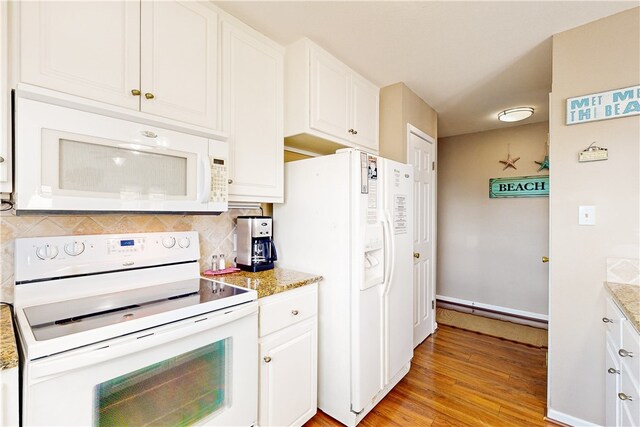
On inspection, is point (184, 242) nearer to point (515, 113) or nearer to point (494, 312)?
point (515, 113)

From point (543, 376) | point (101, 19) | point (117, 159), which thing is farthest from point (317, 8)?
point (543, 376)

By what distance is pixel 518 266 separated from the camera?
12.3ft

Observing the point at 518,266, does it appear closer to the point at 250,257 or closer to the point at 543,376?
the point at 543,376

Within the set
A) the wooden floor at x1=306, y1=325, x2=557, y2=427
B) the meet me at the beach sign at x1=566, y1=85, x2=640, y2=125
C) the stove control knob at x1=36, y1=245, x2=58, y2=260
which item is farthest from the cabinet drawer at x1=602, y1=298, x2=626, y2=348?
the stove control knob at x1=36, y1=245, x2=58, y2=260

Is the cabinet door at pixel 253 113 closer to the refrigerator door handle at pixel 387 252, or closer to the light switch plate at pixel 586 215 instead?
the refrigerator door handle at pixel 387 252

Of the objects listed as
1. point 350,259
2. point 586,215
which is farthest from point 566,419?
point 350,259

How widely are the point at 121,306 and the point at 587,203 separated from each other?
2.54m

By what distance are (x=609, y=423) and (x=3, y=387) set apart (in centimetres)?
260

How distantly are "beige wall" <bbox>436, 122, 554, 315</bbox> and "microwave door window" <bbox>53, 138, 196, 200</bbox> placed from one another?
12.8ft

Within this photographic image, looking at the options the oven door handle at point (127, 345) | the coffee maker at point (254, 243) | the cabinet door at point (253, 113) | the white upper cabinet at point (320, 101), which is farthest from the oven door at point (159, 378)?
the white upper cabinet at point (320, 101)

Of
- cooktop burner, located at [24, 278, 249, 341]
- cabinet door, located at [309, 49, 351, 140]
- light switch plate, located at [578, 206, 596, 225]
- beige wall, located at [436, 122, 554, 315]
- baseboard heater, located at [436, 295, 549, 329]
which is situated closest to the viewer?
cooktop burner, located at [24, 278, 249, 341]

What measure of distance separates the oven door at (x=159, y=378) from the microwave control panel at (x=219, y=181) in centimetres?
58

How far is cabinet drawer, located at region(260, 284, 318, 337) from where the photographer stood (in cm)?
147

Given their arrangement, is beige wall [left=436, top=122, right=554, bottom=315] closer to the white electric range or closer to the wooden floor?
the wooden floor
